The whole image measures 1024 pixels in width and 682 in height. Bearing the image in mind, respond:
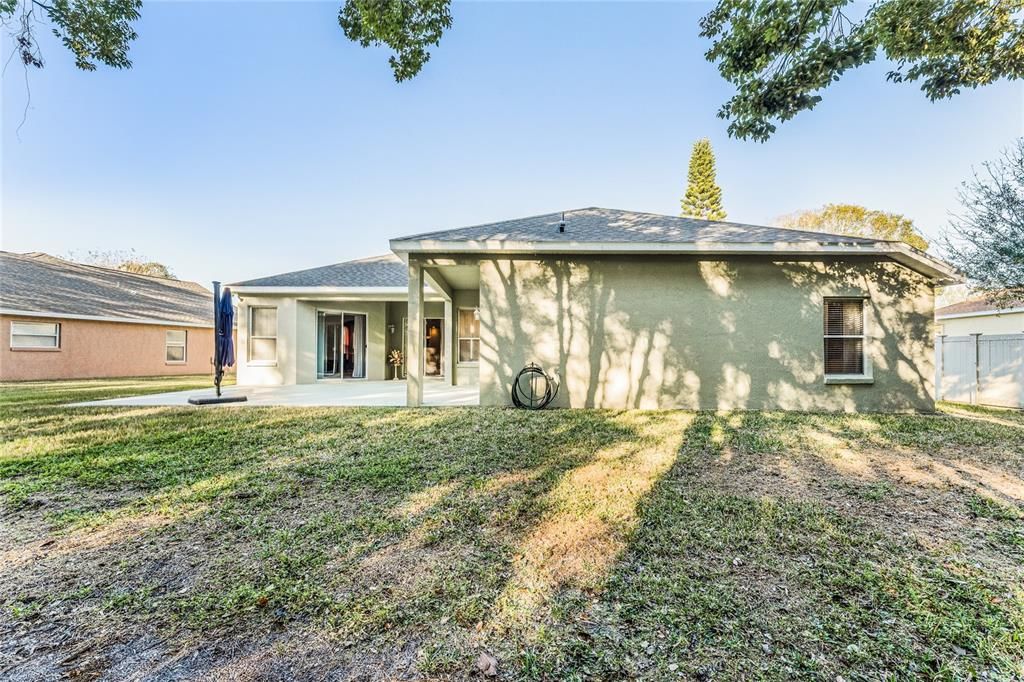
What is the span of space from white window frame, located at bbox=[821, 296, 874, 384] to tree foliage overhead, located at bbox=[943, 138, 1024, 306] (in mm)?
3714

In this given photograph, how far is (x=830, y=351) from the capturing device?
8312 mm

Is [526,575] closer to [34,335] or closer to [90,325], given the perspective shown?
[34,335]

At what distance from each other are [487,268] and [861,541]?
6720 millimetres

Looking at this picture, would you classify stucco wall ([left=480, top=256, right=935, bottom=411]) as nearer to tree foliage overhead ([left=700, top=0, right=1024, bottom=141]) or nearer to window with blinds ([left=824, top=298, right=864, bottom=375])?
window with blinds ([left=824, top=298, right=864, bottom=375])

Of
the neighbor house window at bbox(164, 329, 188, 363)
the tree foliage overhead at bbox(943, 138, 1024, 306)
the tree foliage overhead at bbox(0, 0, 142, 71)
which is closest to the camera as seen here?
the tree foliage overhead at bbox(0, 0, 142, 71)

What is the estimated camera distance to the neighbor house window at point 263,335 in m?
13.2

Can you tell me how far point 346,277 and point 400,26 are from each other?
892 centimetres

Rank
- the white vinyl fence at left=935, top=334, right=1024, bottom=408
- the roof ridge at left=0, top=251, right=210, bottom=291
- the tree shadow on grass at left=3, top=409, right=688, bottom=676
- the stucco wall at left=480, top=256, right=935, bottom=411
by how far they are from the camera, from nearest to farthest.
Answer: the tree shadow on grass at left=3, top=409, right=688, bottom=676
the stucco wall at left=480, top=256, right=935, bottom=411
the white vinyl fence at left=935, top=334, right=1024, bottom=408
the roof ridge at left=0, top=251, right=210, bottom=291

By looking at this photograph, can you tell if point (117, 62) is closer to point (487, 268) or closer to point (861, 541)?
point (487, 268)

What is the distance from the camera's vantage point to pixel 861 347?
8.25 meters

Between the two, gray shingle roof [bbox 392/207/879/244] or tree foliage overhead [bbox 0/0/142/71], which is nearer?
tree foliage overhead [bbox 0/0/142/71]

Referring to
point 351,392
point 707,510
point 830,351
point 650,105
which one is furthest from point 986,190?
point 351,392

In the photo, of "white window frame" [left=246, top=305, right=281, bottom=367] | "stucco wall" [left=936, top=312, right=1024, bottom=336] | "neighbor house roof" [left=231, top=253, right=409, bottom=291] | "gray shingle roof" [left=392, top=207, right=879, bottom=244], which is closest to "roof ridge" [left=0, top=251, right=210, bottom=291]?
"white window frame" [left=246, top=305, right=281, bottom=367]

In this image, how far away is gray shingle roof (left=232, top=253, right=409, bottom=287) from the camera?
42.7 feet
